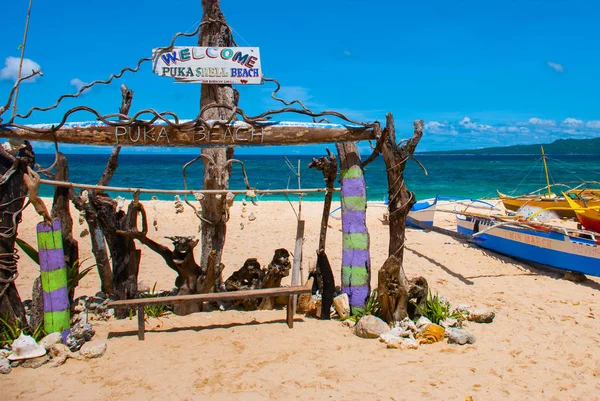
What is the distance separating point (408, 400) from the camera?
419cm

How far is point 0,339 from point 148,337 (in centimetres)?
150

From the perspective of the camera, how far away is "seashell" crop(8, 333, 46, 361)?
4.80 metres

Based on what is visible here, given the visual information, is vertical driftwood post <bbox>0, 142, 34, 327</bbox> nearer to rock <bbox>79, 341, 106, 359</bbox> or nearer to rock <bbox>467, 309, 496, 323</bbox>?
rock <bbox>79, 341, 106, 359</bbox>

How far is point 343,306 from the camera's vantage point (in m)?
6.09

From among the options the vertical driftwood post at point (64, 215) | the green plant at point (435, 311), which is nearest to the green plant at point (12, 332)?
the vertical driftwood post at point (64, 215)

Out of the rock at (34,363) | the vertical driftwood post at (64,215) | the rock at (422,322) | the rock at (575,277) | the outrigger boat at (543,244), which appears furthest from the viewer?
the rock at (575,277)

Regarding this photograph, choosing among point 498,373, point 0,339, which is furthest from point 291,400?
point 0,339

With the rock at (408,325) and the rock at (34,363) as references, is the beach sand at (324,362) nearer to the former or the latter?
the rock at (34,363)

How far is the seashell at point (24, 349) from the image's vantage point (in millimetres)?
4797

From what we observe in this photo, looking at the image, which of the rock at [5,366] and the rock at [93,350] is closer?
the rock at [5,366]

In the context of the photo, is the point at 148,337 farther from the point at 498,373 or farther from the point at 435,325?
the point at 498,373

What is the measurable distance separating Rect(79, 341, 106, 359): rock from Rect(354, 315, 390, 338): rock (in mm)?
2832

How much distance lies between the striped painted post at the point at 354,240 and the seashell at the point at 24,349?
352cm

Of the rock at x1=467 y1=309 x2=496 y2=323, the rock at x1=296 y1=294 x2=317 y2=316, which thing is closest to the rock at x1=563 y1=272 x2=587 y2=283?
the rock at x1=467 y1=309 x2=496 y2=323
